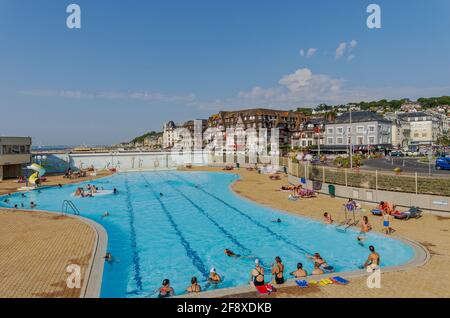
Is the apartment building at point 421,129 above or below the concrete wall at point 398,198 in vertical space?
above

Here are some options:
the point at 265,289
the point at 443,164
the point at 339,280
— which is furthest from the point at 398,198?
the point at 265,289

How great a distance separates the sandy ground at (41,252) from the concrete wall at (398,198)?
66.6ft

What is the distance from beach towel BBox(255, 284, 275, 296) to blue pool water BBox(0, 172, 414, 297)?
111 inches

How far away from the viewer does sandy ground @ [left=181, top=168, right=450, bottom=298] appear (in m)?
10.3

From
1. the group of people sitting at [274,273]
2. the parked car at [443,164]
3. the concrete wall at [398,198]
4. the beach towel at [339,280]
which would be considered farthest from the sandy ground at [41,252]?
the parked car at [443,164]

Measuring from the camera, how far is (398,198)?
75.5ft

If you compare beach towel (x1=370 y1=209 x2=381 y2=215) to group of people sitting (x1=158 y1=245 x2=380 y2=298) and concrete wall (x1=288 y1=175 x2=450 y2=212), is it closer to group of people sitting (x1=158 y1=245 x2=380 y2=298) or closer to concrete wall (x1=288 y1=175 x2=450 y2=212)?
concrete wall (x1=288 y1=175 x2=450 y2=212)

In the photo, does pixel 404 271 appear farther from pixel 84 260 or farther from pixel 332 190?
pixel 332 190

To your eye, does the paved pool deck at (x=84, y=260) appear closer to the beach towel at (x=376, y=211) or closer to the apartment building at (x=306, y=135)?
the beach towel at (x=376, y=211)

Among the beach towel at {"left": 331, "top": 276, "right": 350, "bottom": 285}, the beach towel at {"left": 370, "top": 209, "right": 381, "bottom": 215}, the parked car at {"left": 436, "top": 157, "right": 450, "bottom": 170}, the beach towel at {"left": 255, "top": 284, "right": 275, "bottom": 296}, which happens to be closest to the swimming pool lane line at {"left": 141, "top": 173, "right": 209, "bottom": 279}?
the beach towel at {"left": 255, "top": 284, "right": 275, "bottom": 296}

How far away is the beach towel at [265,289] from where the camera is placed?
404 inches

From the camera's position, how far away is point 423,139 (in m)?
93.1
